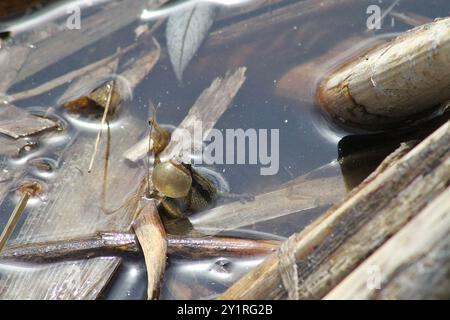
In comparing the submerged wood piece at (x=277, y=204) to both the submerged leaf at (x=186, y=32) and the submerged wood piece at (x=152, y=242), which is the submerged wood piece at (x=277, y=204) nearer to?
the submerged wood piece at (x=152, y=242)

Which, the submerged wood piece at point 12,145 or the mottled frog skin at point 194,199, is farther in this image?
the submerged wood piece at point 12,145

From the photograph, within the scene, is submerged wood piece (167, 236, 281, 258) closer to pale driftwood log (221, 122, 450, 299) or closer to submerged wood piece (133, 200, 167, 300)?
submerged wood piece (133, 200, 167, 300)

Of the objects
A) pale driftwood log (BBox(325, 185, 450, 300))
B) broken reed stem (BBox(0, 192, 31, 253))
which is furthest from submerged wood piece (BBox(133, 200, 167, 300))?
pale driftwood log (BBox(325, 185, 450, 300))

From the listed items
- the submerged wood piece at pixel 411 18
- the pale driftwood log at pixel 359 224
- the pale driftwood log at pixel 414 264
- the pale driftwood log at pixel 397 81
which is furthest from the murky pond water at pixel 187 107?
the pale driftwood log at pixel 414 264

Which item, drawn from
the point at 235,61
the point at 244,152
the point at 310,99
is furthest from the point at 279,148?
the point at 235,61

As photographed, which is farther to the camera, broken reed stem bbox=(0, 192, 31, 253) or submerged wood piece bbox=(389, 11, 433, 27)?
submerged wood piece bbox=(389, 11, 433, 27)

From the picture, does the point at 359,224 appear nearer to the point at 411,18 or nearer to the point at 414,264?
the point at 414,264

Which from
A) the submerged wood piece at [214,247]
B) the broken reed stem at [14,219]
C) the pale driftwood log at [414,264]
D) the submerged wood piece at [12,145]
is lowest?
the pale driftwood log at [414,264]
